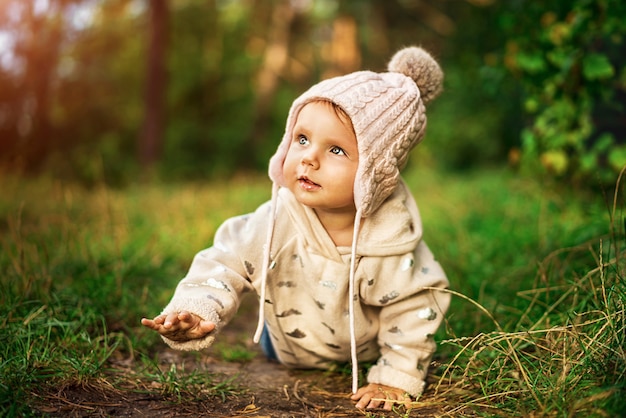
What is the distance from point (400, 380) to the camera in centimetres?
210

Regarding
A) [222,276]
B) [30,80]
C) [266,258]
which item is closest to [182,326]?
[222,276]

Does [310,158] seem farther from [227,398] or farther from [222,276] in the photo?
A: [227,398]

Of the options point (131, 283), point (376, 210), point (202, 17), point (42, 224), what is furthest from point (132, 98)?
point (376, 210)

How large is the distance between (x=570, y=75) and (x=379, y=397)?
7.76 feet

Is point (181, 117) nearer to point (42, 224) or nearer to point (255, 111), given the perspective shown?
point (255, 111)

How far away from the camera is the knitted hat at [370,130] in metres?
1.98

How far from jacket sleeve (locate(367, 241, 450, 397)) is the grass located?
0.30 ft

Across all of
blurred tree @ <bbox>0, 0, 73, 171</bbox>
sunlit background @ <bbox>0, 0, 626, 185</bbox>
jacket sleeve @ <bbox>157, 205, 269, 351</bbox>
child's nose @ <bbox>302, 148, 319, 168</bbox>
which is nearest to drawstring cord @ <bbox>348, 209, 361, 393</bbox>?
child's nose @ <bbox>302, 148, 319, 168</bbox>

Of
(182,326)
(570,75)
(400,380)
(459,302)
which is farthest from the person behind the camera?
(570,75)

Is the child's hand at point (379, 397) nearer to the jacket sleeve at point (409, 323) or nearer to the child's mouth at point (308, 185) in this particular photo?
the jacket sleeve at point (409, 323)

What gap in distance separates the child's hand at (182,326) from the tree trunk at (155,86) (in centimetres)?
768

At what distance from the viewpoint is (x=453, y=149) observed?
12.3m

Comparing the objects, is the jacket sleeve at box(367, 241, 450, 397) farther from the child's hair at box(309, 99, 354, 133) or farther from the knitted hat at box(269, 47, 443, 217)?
the child's hair at box(309, 99, 354, 133)

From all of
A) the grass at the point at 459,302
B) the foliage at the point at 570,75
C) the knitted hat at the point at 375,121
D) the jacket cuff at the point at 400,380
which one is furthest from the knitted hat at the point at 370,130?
the foliage at the point at 570,75
